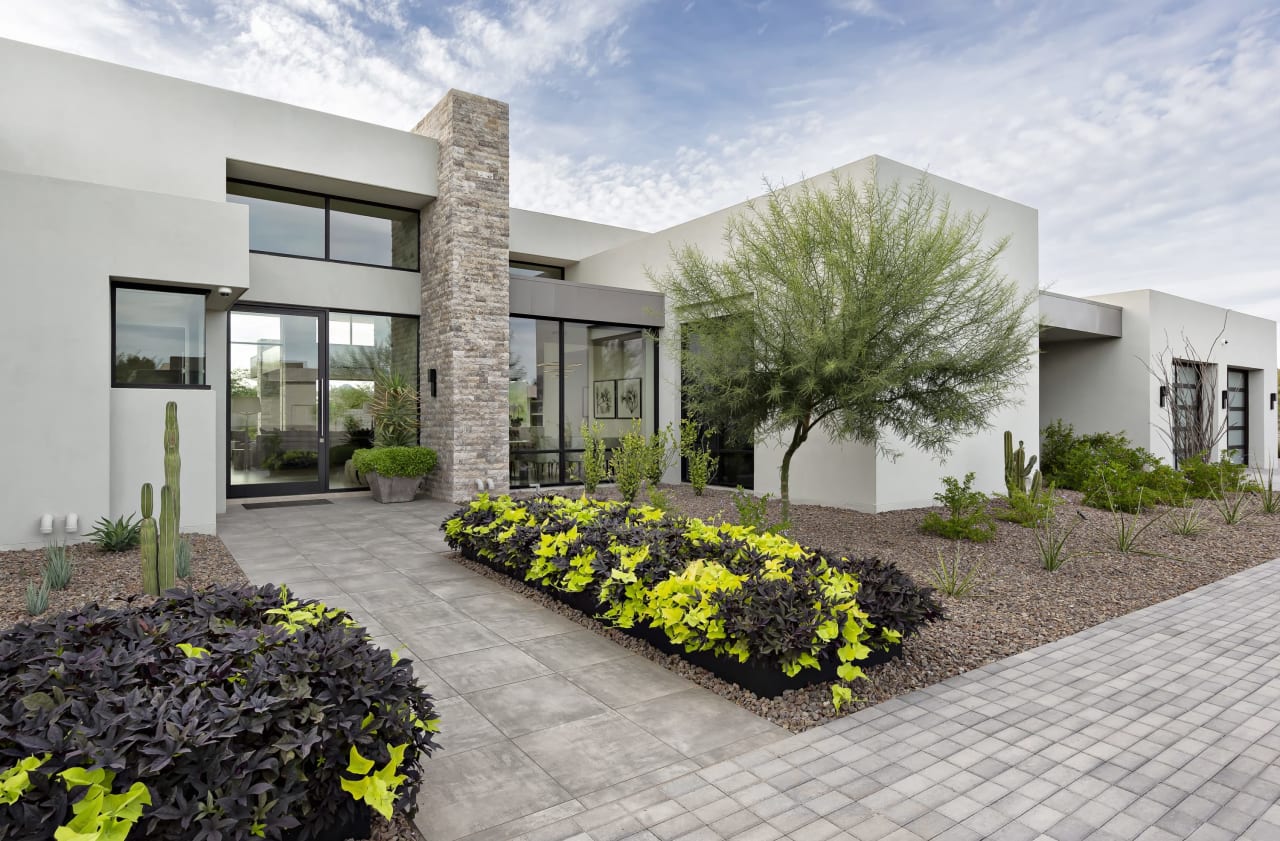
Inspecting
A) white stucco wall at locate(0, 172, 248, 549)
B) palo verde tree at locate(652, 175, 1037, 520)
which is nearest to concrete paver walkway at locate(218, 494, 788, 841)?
white stucco wall at locate(0, 172, 248, 549)

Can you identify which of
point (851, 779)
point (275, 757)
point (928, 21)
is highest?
point (928, 21)

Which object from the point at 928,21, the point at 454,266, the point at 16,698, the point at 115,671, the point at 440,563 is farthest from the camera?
the point at 454,266

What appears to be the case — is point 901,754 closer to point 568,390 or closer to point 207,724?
point 207,724

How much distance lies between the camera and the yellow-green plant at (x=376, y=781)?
212 centimetres

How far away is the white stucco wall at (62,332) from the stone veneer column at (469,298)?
4.00m

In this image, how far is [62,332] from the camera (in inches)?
274

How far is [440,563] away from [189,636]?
12.9ft

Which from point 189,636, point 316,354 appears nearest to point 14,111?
point 316,354

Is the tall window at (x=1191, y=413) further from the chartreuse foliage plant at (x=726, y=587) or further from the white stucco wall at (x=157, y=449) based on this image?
the white stucco wall at (x=157, y=449)

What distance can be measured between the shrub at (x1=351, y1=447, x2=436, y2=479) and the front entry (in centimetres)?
64

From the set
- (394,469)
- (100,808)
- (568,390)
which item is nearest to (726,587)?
(100,808)

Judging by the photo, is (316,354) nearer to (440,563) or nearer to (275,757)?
(440,563)

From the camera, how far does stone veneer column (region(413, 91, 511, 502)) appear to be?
1066 centimetres

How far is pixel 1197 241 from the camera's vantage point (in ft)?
47.0
